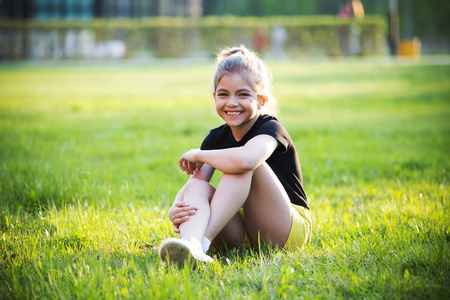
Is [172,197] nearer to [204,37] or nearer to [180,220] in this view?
[180,220]

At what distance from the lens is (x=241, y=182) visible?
8.51ft

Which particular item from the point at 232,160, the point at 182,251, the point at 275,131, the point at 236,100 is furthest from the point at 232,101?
the point at 182,251

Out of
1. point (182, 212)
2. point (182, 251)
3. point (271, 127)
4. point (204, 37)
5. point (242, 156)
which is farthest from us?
point (204, 37)

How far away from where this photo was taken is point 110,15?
44.8m

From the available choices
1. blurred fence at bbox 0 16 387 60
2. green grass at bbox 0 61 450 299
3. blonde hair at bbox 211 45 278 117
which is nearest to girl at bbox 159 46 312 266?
blonde hair at bbox 211 45 278 117

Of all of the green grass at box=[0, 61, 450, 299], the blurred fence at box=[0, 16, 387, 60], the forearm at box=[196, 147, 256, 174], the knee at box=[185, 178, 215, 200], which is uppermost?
the blurred fence at box=[0, 16, 387, 60]

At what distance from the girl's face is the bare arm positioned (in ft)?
0.86

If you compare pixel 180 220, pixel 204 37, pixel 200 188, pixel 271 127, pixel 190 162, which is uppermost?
pixel 204 37

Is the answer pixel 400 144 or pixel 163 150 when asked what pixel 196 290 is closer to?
pixel 163 150

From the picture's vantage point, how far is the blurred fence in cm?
2628

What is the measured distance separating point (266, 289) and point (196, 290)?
337 mm

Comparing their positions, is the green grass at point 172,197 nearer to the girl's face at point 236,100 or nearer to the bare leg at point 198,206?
the bare leg at point 198,206

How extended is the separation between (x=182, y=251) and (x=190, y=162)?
2.21 ft

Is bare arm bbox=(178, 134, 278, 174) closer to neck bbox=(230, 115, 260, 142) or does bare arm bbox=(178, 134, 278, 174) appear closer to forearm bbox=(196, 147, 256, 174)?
forearm bbox=(196, 147, 256, 174)
